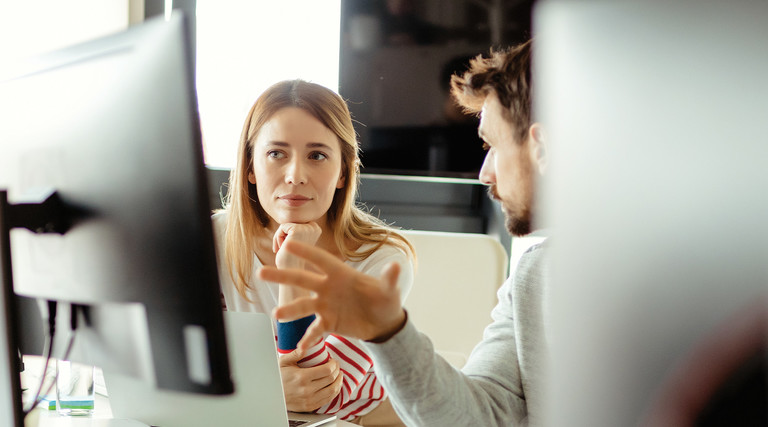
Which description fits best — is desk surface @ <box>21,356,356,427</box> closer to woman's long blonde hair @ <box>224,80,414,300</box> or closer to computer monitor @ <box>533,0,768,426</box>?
woman's long blonde hair @ <box>224,80,414,300</box>

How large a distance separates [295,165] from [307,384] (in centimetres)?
63

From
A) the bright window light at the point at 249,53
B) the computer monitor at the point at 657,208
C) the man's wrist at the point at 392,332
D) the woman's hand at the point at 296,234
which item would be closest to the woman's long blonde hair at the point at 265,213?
the woman's hand at the point at 296,234

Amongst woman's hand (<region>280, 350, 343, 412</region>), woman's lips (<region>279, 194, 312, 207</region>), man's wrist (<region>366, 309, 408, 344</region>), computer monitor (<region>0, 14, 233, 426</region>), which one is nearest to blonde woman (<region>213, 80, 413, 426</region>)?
woman's lips (<region>279, 194, 312, 207</region>)

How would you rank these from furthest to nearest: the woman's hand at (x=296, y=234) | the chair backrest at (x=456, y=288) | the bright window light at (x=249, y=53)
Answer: the bright window light at (x=249, y=53), the chair backrest at (x=456, y=288), the woman's hand at (x=296, y=234)

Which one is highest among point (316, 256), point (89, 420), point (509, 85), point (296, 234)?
point (509, 85)

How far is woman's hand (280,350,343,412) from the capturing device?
0.98m

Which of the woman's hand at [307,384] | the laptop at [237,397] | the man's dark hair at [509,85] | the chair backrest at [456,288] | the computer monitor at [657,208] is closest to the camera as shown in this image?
the computer monitor at [657,208]

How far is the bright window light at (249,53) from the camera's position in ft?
8.30

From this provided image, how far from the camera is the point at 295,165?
149 centimetres

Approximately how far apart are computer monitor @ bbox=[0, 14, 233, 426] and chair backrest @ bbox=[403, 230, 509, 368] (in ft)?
3.60

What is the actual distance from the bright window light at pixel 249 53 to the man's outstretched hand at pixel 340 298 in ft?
6.28

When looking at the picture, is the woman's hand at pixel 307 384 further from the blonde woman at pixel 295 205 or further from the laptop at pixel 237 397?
the blonde woman at pixel 295 205

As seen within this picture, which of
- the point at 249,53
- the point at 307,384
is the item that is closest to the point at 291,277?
the point at 307,384

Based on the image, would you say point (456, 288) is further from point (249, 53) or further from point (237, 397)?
point (249, 53)
